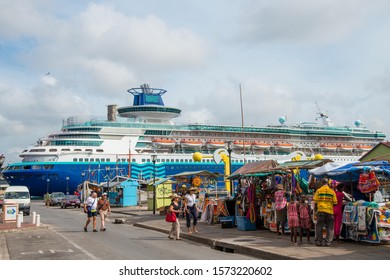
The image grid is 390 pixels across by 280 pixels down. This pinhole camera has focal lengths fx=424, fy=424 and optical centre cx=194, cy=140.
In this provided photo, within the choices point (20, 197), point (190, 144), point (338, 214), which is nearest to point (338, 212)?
point (338, 214)

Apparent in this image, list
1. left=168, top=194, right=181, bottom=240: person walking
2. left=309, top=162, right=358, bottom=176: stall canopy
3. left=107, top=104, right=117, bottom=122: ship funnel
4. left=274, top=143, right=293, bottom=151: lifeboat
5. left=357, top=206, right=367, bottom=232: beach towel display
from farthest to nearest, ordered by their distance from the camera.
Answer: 1. left=274, top=143, right=293, bottom=151: lifeboat
2. left=107, top=104, right=117, bottom=122: ship funnel
3. left=168, top=194, right=181, bottom=240: person walking
4. left=309, top=162, right=358, bottom=176: stall canopy
5. left=357, top=206, right=367, bottom=232: beach towel display

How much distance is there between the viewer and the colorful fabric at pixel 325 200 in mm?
10750

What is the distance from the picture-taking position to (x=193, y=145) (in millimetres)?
66562

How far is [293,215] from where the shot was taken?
11.6 metres

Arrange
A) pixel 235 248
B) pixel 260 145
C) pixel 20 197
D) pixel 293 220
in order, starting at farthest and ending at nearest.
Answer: pixel 260 145, pixel 20 197, pixel 293 220, pixel 235 248

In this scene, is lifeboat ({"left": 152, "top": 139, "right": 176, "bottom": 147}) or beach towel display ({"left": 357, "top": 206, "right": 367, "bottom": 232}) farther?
lifeboat ({"left": 152, "top": 139, "right": 176, "bottom": 147})

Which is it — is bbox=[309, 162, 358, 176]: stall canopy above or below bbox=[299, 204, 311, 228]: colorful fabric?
above

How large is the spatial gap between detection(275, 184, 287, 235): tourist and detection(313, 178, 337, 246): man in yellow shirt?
76.4 inches

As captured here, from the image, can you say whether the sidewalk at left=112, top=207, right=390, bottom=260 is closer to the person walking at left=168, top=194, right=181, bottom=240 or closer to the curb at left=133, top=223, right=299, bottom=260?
the curb at left=133, top=223, right=299, bottom=260

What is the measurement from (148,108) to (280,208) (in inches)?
2377

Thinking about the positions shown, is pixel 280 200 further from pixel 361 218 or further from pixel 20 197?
pixel 20 197

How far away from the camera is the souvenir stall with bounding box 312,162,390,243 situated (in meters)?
10.5

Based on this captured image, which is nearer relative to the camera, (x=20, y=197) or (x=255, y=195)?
(x=255, y=195)

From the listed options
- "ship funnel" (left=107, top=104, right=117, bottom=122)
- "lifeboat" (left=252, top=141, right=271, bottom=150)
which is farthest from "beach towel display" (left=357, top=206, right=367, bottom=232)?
"ship funnel" (left=107, top=104, right=117, bottom=122)
